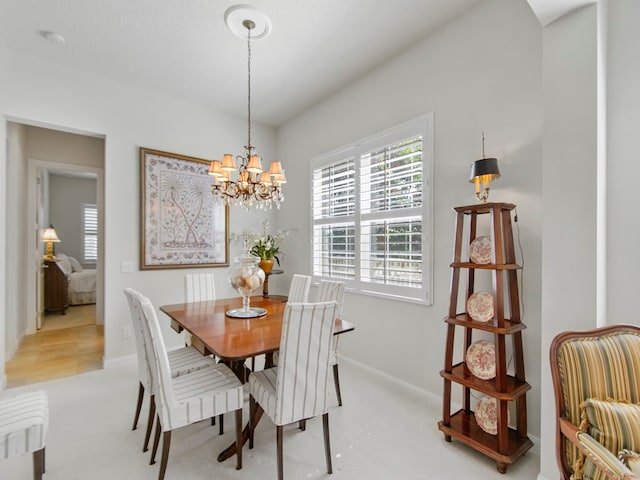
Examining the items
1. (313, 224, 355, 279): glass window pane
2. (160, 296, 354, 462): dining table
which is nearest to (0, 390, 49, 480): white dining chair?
(160, 296, 354, 462): dining table

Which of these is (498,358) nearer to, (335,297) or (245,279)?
(335,297)

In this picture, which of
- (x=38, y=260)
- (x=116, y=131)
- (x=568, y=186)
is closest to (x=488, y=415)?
(x=568, y=186)

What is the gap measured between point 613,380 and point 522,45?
2061mm

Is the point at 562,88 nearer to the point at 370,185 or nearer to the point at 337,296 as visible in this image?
the point at 370,185

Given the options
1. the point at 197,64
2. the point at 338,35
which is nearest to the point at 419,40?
the point at 338,35

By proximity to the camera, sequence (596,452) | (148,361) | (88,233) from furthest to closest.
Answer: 1. (88,233)
2. (148,361)
3. (596,452)

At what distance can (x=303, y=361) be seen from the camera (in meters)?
1.60

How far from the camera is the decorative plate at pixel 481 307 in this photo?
188 cm

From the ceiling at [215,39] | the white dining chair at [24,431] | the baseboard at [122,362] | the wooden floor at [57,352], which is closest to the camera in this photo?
A: the white dining chair at [24,431]

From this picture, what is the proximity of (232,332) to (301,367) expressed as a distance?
0.56m

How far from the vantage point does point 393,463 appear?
183 centimetres

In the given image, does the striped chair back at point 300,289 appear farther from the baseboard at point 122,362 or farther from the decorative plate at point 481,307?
the baseboard at point 122,362

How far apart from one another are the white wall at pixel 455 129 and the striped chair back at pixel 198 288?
151 centimetres

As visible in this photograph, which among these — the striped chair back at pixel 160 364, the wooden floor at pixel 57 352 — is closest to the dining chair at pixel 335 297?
the striped chair back at pixel 160 364
